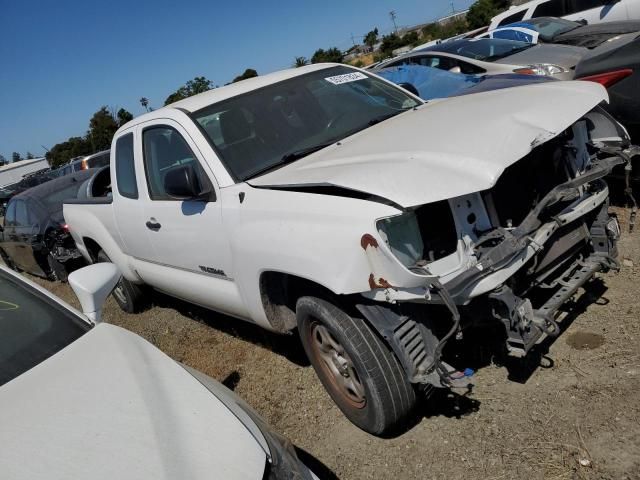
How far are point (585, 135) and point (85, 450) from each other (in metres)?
3.13

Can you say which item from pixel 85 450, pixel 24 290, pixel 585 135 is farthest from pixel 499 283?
pixel 24 290

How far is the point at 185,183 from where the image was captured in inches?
131

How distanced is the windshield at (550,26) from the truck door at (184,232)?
36.3 ft

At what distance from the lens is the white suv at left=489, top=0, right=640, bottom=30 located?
13305mm

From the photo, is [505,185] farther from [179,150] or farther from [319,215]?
[179,150]

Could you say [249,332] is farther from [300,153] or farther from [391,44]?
[391,44]

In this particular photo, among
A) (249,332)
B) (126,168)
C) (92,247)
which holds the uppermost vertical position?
(126,168)

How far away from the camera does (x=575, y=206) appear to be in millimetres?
2988

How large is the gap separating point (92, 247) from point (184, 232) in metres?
2.76

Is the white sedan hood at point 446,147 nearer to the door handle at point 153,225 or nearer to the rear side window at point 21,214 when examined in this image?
the door handle at point 153,225

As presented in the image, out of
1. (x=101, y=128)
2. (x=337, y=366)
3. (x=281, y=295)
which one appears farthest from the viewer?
(x=101, y=128)

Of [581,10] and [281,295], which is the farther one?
[581,10]

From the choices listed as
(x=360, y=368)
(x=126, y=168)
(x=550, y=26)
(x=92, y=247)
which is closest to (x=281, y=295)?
(x=360, y=368)

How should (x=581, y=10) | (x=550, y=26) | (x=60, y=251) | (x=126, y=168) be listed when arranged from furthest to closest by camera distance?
(x=581, y=10) → (x=550, y=26) → (x=60, y=251) → (x=126, y=168)
